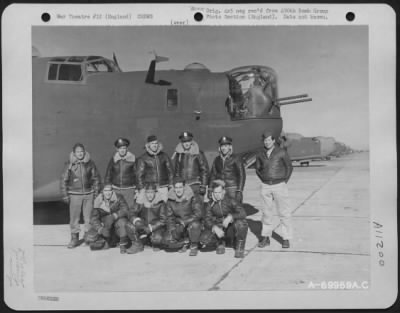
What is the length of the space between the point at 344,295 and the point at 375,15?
334 centimetres

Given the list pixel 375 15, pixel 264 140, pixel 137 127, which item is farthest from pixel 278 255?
pixel 375 15

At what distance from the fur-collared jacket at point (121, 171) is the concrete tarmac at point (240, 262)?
832mm

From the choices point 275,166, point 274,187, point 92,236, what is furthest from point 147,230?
point 275,166

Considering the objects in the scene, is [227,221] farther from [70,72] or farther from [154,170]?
[70,72]

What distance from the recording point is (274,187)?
5.21 metres

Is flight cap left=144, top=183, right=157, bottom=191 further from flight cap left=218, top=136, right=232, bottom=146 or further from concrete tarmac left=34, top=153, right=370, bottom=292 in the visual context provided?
flight cap left=218, top=136, right=232, bottom=146

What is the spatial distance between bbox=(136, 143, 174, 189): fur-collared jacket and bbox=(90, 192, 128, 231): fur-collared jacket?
0.31 m

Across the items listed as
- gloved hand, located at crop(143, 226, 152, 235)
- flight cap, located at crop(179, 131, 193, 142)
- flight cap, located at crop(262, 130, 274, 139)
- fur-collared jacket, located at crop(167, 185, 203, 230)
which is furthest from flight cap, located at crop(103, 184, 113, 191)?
flight cap, located at crop(262, 130, 274, 139)

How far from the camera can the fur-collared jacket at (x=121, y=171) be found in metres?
5.23

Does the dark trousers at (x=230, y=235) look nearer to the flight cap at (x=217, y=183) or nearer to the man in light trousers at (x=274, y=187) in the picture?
the man in light trousers at (x=274, y=187)

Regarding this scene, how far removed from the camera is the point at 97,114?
17.3ft

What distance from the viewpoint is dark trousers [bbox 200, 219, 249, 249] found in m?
5.00

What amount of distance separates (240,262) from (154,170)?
1.54 meters

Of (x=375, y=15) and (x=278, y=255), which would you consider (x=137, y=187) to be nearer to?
(x=278, y=255)
